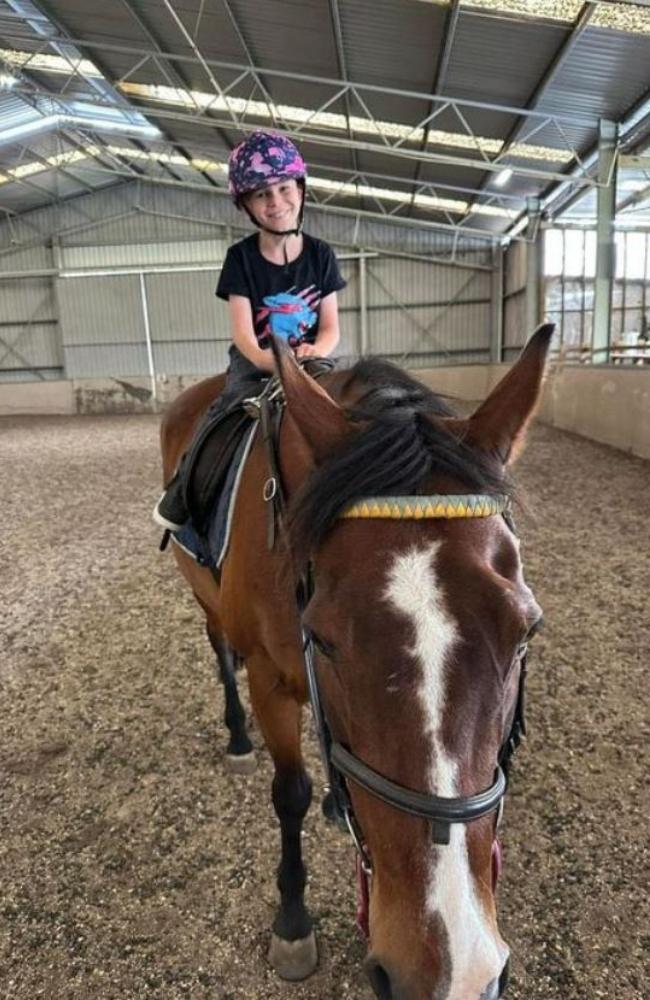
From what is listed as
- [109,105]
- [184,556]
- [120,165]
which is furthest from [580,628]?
[120,165]

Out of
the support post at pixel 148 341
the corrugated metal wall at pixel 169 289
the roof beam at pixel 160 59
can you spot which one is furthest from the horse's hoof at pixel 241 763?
the support post at pixel 148 341

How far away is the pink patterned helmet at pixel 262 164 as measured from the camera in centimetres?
227

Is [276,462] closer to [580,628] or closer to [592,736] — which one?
[592,736]

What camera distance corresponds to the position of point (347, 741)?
1.04 metres

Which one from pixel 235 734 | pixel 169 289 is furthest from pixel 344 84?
pixel 169 289

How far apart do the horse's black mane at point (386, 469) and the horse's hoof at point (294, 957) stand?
1.39 metres

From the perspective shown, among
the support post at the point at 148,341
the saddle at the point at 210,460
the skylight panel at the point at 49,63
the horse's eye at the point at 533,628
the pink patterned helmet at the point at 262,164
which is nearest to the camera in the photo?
the horse's eye at the point at 533,628

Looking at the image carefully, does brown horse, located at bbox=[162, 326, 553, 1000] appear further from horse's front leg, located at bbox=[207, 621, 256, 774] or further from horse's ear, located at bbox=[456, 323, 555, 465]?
horse's front leg, located at bbox=[207, 621, 256, 774]

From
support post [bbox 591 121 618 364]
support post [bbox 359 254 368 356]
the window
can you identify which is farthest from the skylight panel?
the window

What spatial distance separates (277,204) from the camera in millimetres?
2357

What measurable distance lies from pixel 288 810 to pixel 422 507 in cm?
127

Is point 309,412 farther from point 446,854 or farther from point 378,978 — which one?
point 378,978

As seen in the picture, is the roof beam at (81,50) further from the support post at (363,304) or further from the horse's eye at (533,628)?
the horse's eye at (533,628)

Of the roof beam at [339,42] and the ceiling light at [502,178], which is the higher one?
the roof beam at [339,42]
